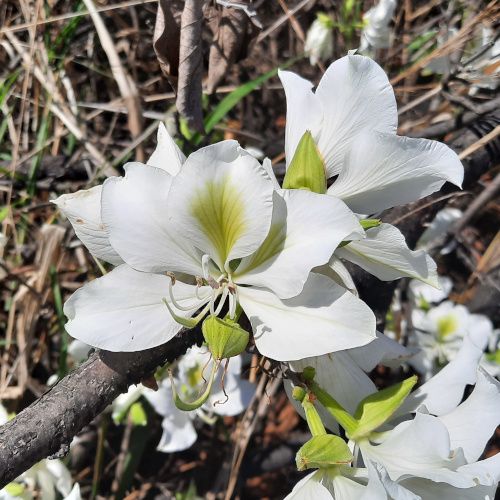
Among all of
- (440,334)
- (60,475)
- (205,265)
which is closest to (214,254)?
(205,265)

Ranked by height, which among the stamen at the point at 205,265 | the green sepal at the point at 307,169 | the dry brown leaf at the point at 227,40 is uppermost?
the green sepal at the point at 307,169

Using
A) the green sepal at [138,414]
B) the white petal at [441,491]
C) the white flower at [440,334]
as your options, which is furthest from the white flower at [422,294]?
the white petal at [441,491]

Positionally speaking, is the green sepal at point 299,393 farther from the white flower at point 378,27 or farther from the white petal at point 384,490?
the white flower at point 378,27

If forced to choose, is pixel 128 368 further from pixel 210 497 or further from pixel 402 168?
pixel 210 497

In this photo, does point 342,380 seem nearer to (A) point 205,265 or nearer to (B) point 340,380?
(B) point 340,380

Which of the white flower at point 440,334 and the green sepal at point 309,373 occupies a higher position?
the green sepal at point 309,373

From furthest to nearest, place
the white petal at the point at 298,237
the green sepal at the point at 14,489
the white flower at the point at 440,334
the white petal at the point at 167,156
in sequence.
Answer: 1. the white flower at the point at 440,334
2. the green sepal at the point at 14,489
3. the white petal at the point at 167,156
4. the white petal at the point at 298,237
